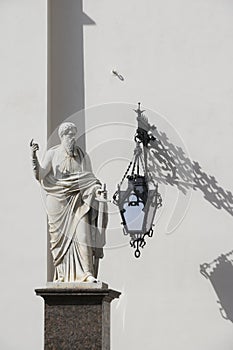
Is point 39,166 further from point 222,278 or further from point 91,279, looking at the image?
point 222,278

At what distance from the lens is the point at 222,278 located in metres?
6.46

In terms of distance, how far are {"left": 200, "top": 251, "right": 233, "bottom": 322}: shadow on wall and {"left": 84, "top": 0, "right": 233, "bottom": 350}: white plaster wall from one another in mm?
55

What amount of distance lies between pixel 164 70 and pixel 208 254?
61.7 inches

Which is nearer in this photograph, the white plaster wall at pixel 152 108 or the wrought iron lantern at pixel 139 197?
the wrought iron lantern at pixel 139 197

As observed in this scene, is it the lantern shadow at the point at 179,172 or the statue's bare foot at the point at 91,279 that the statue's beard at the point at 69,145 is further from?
the lantern shadow at the point at 179,172

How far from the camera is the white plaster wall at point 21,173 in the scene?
636 cm

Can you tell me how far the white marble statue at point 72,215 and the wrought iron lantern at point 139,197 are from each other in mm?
701

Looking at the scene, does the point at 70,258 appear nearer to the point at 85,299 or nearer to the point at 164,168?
the point at 85,299

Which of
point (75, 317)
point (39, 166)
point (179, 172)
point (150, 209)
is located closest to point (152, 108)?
point (179, 172)

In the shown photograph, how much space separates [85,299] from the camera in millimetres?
5039

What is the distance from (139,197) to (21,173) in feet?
3.71

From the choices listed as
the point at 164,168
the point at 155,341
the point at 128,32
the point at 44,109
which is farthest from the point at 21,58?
the point at 155,341

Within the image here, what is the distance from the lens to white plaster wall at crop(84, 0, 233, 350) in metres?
6.40

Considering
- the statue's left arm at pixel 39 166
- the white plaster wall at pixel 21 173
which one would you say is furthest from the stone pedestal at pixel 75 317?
the white plaster wall at pixel 21 173
